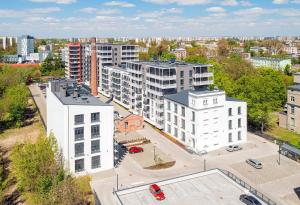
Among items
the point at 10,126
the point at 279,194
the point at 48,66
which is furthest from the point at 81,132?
the point at 48,66

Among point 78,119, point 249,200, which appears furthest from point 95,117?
point 249,200

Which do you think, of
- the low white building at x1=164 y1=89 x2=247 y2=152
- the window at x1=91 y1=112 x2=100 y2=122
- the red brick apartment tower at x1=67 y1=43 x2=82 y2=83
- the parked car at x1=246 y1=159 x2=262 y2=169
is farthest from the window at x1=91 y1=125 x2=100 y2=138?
the red brick apartment tower at x1=67 y1=43 x2=82 y2=83

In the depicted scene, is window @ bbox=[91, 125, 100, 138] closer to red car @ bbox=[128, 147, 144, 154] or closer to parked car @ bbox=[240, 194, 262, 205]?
red car @ bbox=[128, 147, 144, 154]

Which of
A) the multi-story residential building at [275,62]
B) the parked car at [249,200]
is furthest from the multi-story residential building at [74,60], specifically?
the parked car at [249,200]

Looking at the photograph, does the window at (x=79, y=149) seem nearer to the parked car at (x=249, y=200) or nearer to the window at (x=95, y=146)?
the window at (x=95, y=146)

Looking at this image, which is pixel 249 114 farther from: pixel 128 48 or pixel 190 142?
pixel 128 48

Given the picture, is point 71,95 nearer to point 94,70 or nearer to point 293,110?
point 293,110
